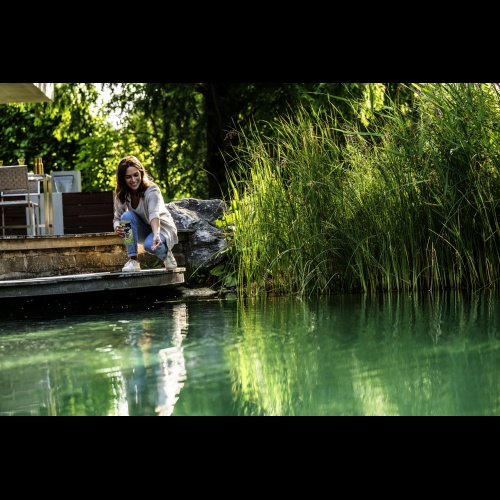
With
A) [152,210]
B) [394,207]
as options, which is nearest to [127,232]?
[152,210]

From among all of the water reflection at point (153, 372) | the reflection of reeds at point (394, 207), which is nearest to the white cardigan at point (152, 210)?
the reflection of reeds at point (394, 207)

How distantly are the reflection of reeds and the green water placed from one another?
2.43 feet

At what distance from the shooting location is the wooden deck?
226 inches

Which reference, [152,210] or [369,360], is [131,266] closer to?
[152,210]

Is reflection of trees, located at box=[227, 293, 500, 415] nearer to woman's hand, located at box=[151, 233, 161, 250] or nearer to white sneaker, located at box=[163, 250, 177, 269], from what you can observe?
woman's hand, located at box=[151, 233, 161, 250]

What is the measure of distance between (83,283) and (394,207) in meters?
2.37

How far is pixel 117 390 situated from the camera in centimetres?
271

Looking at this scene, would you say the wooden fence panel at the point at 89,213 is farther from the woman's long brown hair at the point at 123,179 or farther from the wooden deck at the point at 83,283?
the wooden deck at the point at 83,283

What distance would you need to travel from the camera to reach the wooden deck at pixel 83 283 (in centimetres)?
573

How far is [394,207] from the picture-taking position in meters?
5.75

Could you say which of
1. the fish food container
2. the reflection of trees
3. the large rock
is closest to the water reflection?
the reflection of trees
